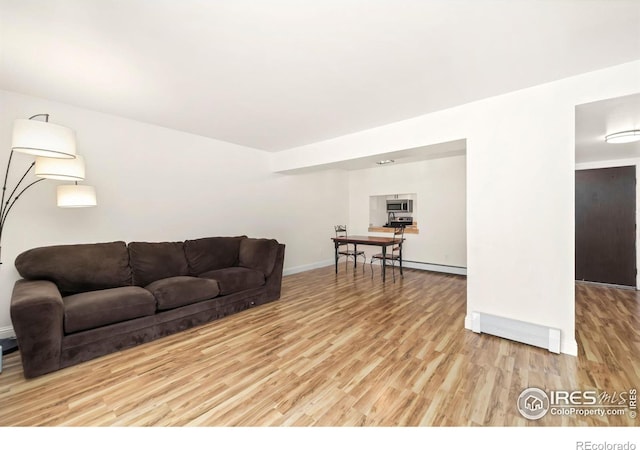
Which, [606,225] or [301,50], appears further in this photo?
[606,225]

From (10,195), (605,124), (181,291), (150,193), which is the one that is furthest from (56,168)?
(605,124)

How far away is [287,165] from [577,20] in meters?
3.94

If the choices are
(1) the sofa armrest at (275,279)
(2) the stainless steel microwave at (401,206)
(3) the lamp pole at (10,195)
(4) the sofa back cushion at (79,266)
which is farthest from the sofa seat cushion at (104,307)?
(2) the stainless steel microwave at (401,206)

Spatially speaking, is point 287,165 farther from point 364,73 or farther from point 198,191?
point 364,73

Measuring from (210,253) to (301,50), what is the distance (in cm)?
288

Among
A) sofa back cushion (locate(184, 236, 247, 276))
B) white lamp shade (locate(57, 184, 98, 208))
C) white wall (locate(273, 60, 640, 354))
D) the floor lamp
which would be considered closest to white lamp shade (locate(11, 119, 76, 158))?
the floor lamp

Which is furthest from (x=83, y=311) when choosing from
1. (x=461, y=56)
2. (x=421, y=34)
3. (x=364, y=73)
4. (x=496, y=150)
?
(x=496, y=150)

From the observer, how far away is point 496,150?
105 inches

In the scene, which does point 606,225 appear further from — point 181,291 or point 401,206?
point 181,291

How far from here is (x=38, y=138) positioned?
1873 mm

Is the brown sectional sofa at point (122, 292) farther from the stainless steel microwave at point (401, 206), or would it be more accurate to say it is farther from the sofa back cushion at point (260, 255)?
the stainless steel microwave at point (401, 206)

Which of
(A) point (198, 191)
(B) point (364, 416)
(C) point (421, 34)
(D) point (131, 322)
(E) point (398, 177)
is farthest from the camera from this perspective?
(E) point (398, 177)

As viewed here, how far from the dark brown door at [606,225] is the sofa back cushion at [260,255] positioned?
18.2 feet

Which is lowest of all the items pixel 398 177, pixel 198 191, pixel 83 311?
pixel 83 311
